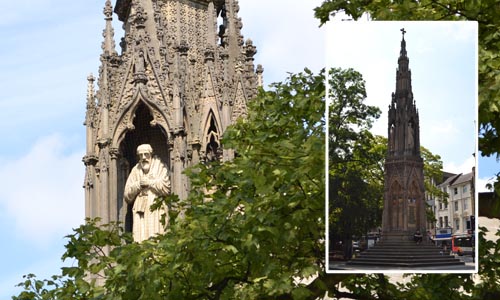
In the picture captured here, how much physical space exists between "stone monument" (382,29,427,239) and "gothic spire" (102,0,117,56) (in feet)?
69.3

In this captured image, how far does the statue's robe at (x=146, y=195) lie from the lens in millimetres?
30188

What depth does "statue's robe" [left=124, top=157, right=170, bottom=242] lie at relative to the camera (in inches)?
A: 1188

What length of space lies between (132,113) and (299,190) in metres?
15.2

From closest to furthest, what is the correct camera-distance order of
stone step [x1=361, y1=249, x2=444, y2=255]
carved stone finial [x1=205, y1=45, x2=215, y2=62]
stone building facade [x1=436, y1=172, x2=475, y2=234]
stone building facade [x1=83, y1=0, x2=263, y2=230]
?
1. stone step [x1=361, y1=249, x2=444, y2=255]
2. stone building facade [x1=436, y1=172, x2=475, y2=234]
3. stone building facade [x1=83, y1=0, x2=263, y2=230]
4. carved stone finial [x1=205, y1=45, x2=215, y2=62]

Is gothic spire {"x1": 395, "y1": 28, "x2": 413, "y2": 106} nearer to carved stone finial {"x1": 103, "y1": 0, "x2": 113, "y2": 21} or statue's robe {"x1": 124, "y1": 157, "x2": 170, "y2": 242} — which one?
statue's robe {"x1": 124, "y1": 157, "x2": 170, "y2": 242}

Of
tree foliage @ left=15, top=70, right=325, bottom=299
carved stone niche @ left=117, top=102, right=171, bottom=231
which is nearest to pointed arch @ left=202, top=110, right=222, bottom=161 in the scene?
carved stone niche @ left=117, top=102, right=171, bottom=231

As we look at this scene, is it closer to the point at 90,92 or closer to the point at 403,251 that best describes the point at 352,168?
the point at 403,251

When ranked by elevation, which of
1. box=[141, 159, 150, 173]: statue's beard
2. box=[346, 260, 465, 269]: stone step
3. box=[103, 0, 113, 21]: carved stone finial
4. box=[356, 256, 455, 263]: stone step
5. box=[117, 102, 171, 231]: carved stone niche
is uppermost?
box=[103, 0, 113, 21]: carved stone finial

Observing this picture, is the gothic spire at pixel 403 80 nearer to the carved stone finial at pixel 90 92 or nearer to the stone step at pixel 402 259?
the stone step at pixel 402 259

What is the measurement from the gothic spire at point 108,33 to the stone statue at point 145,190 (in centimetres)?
336

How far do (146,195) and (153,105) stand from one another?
262 cm

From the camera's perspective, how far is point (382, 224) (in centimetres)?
1178

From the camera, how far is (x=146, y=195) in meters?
30.4

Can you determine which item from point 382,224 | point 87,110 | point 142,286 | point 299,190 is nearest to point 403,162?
point 382,224
